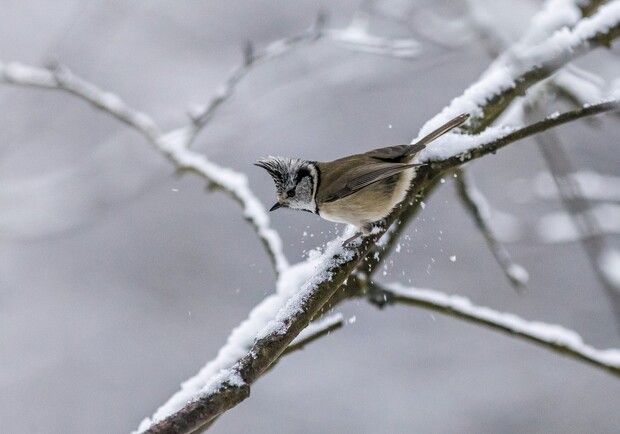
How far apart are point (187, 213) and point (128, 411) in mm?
2507

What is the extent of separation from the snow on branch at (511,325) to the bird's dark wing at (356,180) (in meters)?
0.45

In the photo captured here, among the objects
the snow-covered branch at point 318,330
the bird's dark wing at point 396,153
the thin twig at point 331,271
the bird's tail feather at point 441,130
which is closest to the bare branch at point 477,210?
the bird's dark wing at point 396,153

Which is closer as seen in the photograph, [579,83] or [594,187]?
[579,83]

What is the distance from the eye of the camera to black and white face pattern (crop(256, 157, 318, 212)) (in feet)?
10.2

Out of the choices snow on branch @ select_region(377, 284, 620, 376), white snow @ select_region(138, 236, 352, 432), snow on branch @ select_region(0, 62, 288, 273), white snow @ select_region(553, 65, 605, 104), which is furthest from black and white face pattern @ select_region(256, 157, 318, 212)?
white snow @ select_region(553, 65, 605, 104)

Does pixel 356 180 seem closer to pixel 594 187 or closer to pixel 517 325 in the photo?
pixel 517 325

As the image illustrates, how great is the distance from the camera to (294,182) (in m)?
3.14

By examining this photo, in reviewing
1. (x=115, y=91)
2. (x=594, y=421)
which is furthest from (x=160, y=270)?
(x=594, y=421)

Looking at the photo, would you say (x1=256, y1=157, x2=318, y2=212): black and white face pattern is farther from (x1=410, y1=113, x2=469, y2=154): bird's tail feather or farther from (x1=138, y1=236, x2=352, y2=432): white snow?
(x1=410, y1=113, x2=469, y2=154): bird's tail feather

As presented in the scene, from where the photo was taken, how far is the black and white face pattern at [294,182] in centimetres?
309

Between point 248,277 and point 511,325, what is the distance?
252 inches

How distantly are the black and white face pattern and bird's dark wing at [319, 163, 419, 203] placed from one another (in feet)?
0.22

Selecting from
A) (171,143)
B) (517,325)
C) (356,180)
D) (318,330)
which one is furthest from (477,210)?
(171,143)

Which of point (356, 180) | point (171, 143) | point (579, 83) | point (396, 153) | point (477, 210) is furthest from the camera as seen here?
point (171, 143)
